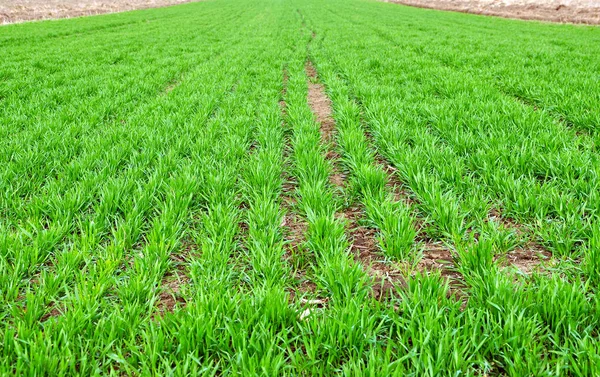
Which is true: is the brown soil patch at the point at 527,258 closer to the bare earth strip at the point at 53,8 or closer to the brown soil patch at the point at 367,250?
the brown soil patch at the point at 367,250

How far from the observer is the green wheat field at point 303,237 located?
149 cm

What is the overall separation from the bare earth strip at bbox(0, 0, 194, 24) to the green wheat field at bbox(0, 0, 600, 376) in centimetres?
2534

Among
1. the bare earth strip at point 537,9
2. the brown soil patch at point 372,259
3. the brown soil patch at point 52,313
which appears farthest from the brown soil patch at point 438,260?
the bare earth strip at point 537,9

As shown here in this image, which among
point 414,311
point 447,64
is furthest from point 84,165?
point 447,64

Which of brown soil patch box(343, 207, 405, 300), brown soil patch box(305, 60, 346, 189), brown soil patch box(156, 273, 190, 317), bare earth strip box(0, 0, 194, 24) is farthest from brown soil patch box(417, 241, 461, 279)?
bare earth strip box(0, 0, 194, 24)

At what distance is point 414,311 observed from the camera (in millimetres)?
1591

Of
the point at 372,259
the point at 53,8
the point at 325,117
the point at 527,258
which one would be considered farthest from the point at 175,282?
the point at 53,8

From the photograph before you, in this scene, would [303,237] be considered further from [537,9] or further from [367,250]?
[537,9]

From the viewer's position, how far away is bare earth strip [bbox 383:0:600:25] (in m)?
22.0

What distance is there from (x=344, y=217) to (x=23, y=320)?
2.02 m

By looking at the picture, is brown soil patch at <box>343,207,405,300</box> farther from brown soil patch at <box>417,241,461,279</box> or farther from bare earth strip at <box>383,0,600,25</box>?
bare earth strip at <box>383,0,600,25</box>

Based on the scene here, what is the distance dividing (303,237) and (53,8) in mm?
35572

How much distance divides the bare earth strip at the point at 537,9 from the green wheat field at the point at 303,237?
2261 cm

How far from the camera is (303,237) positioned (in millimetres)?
2539
